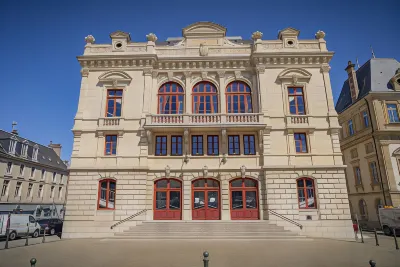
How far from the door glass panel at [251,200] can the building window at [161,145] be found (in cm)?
744

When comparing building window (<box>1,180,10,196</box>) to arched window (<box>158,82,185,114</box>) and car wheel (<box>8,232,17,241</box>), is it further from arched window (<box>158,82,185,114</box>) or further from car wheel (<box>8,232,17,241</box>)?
arched window (<box>158,82,185,114</box>)

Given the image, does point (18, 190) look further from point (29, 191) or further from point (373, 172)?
point (373, 172)

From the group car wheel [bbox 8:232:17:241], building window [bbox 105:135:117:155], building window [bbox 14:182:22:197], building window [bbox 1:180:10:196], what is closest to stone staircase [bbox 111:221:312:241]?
building window [bbox 105:135:117:155]

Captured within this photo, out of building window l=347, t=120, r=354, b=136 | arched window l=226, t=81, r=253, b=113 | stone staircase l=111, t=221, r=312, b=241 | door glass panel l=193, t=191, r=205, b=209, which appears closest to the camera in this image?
stone staircase l=111, t=221, r=312, b=241

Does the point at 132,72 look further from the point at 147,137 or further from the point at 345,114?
the point at 345,114

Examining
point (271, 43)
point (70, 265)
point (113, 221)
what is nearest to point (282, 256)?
point (70, 265)

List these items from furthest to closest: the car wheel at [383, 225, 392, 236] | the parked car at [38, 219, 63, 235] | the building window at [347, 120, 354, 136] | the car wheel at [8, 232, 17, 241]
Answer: the building window at [347, 120, 354, 136]
the parked car at [38, 219, 63, 235]
the car wheel at [383, 225, 392, 236]
the car wheel at [8, 232, 17, 241]

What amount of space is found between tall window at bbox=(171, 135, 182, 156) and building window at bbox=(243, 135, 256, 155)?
5259mm

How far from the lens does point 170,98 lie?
22078 mm

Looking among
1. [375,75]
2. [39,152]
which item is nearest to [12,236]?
[39,152]

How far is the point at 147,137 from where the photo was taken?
20.4 meters

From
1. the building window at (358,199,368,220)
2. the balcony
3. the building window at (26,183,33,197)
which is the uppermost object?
the balcony

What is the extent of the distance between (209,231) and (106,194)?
8488mm

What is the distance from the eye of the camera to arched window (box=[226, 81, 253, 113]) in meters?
21.7
